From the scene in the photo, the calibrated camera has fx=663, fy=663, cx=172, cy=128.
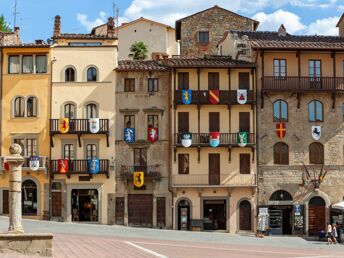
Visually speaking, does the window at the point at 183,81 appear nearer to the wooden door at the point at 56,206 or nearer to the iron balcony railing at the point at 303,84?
the iron balcony railing at the point at 303,84

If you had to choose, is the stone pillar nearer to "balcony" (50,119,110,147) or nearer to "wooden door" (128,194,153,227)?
"balcony" (50,119,110,147)

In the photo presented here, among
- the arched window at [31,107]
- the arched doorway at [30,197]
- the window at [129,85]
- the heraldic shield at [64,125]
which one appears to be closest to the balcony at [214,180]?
the window at [129,85]

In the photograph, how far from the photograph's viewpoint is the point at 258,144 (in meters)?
46.9

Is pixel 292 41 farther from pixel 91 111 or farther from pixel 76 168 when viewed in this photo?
pixel 76 168

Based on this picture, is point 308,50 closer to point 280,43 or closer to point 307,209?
point 280,43

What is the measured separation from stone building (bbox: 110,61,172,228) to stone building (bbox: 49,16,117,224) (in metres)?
0.70

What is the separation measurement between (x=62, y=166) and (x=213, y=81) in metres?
12.1

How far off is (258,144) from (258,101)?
9.99ft

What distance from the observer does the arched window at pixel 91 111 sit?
46.5 m

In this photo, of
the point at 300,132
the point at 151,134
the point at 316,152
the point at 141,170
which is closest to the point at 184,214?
the point at 141,170

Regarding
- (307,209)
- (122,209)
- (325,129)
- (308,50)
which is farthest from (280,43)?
(122,209)

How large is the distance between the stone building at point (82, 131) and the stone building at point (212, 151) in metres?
4.68

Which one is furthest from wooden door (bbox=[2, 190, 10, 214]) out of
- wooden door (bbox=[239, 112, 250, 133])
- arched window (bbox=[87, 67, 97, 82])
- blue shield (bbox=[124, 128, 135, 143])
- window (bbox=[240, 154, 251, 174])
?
wooden door (bbox=[239, 112, 250, 133])

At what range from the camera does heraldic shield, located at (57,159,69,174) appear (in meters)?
45.1
